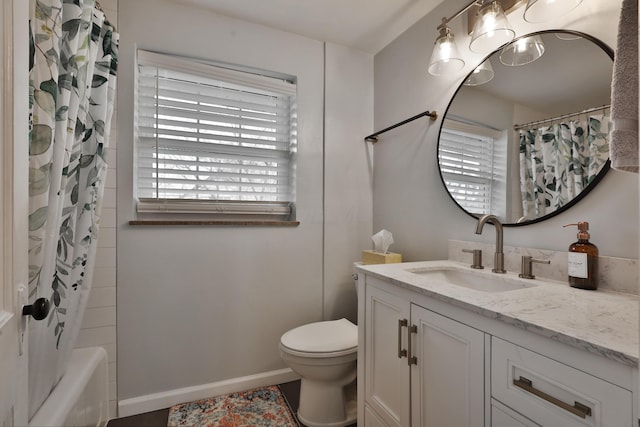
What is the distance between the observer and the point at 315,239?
2156 millimetres

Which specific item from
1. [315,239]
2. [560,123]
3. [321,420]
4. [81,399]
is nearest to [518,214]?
[560,123]

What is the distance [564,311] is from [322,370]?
1096 mm

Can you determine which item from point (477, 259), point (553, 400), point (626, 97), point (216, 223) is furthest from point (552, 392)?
point (216, 223)

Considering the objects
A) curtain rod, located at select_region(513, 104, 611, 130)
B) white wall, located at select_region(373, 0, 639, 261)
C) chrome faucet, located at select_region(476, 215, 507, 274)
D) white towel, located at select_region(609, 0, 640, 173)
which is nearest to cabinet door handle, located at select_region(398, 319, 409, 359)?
chrome faucet, located at select_region(476, 215, 507, 274)

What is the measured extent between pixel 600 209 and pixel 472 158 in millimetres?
593

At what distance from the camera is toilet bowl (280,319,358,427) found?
1.54 metres

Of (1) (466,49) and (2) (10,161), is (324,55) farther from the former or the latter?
(2) (10,161)

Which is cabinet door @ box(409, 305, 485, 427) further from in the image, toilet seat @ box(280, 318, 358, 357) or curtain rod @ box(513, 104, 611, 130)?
curtain rod @ box(513, 104, 611, 130)

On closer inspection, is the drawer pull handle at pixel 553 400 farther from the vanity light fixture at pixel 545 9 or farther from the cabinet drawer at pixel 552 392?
the vanity light fixture at pixel 545 9

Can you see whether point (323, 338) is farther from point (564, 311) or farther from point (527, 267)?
point (564, 311)

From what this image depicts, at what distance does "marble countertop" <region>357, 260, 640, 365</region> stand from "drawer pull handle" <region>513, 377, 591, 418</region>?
0.44 feet

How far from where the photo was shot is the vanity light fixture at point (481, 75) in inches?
58.3

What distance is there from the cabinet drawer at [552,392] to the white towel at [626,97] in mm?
478

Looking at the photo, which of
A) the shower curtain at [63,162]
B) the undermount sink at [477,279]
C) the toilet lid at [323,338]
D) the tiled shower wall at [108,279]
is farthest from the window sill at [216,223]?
the undermount sink at [477,279]
